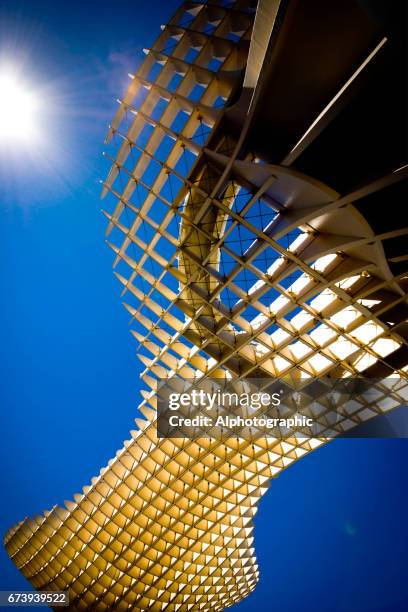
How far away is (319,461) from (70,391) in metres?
72.0

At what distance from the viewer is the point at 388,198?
49.0ft

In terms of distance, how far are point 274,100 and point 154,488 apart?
2887cm

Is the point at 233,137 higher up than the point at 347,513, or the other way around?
the point at 233,137

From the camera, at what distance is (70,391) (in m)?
120

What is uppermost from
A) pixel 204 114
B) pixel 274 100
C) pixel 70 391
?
pixel 70 391

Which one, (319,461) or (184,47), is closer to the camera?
(184,47)

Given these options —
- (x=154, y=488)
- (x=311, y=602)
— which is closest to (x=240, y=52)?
(x=154, y=488)

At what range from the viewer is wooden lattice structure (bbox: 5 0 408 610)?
579 inches

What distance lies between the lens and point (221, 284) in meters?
20.7

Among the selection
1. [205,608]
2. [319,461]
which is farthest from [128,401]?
[205,608]

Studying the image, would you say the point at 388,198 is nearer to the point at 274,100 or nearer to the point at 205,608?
the point at 274,100

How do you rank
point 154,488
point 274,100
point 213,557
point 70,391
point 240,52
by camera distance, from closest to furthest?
1. point 274,100
2. point 240,52
3. point 154,488
4. point 213,557
5. point 70,391

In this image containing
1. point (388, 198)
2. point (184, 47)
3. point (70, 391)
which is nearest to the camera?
point (388, 198)

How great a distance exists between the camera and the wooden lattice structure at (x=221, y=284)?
14.7 m
